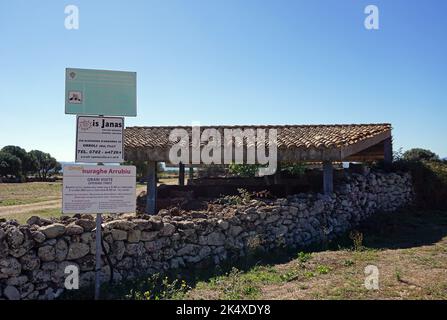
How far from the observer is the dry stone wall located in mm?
5832

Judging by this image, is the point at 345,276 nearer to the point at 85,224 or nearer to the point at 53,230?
the point at 85,224

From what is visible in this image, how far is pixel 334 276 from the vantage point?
690 centimetres

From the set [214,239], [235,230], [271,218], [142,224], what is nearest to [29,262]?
[142,224]

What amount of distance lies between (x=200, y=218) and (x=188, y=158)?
450 cm

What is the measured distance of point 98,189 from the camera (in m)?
5.38

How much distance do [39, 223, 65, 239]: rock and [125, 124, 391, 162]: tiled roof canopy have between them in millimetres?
6806

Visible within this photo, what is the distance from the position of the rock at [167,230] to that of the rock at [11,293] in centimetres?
248

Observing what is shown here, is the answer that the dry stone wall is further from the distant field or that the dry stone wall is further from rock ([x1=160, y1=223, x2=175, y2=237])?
the distant field

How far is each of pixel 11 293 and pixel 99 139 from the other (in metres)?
2.51

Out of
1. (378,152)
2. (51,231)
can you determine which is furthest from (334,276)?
(378,152)

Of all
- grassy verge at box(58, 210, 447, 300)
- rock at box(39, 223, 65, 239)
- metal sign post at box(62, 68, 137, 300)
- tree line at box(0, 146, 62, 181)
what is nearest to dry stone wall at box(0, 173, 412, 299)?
rock at box(39, 223, 65, 239)

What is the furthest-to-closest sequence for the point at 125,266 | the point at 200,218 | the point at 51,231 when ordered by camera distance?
the point at 200,218 < the point at 125,266 < the point at 51,231

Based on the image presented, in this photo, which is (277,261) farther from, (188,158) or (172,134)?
(172,134)
